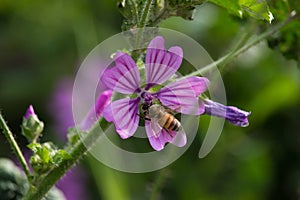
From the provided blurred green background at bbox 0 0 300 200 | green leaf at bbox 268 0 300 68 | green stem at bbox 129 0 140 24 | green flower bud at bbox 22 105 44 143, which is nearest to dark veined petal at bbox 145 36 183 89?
green stem at bbox 129 0 140 24

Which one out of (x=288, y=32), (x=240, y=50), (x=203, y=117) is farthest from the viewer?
(x=203, y=117)

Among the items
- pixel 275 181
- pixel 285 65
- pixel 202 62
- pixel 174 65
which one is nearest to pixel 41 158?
pixel 174 65

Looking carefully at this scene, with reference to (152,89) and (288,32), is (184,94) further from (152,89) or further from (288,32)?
(288,32)

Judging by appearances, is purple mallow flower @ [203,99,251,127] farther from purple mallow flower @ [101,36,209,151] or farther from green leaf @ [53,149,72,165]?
green leaf @ [53,149,72,165]

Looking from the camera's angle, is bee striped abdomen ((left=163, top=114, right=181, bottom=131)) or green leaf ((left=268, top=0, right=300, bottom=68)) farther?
green leaf ((left=268, top=0, right=300, bottom=68))

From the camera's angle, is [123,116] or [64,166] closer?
[123,116]

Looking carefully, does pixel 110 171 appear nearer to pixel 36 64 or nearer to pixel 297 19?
pixel 36 64

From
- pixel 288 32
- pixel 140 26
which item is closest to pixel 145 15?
pixel 140 26

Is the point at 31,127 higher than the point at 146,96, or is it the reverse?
the point at 146,96
